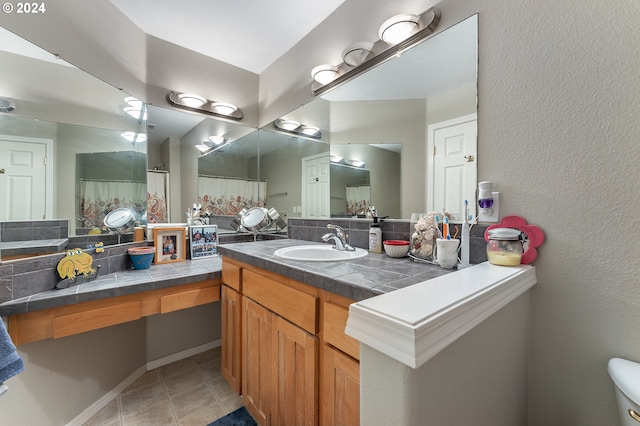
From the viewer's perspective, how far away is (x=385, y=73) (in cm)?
143

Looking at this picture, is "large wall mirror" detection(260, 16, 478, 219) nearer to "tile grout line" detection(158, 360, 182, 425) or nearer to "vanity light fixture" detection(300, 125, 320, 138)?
"vanity light fixture" detection(300, 125, 320, 138)

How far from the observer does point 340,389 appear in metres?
0.90

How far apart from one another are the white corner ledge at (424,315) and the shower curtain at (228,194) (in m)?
2.06

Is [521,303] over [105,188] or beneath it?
beneath

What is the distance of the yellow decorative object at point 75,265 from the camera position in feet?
4.44

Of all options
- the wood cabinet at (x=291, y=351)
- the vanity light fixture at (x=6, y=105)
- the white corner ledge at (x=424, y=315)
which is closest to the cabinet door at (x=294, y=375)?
the wood cabinet at (x=291, y=351)

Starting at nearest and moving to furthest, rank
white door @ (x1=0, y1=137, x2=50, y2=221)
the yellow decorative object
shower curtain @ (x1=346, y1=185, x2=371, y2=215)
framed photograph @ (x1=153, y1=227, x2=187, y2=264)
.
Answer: white door @ (x1=0, y1=137, x2=50, y2=221)
the yellow decorative object
shower curtain @ (x1=346, y1=185, x2=371, y2=215)
framed photograph @ (x1=153, y1=227, x2=187, y2=264)

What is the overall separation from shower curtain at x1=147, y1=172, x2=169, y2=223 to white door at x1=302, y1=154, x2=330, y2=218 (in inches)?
43.5

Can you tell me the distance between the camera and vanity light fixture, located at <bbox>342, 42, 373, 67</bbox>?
4.81 ft

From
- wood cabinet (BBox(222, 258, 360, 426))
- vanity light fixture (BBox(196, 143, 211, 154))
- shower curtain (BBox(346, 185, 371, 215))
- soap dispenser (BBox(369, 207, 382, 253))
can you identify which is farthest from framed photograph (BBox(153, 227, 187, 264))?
soap dispenser (BBox(369, 207, 382, 253))

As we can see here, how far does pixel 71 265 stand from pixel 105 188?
20.5 inches

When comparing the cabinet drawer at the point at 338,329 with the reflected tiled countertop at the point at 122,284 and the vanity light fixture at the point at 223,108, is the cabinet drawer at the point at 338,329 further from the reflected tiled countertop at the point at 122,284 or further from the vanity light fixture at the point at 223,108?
the vanity light fixture at the point at 223,108

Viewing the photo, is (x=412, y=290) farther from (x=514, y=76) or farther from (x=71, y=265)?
(x=71, y=265)

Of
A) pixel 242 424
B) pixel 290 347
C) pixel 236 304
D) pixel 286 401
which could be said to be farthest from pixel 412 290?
pixel 242 424
